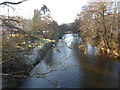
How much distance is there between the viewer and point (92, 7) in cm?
1502

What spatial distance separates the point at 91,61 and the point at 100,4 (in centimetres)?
600

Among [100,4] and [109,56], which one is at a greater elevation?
[100,4]

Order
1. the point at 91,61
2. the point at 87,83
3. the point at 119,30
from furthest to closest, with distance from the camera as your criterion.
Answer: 1. the point at 119,30
2. the point at 91,61
3. the point at 87,83

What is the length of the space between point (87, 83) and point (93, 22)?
26.8 ft

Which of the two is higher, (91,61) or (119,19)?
(119,19)

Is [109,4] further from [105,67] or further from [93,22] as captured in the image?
[105,67]

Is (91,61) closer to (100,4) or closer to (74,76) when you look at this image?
(74,76)

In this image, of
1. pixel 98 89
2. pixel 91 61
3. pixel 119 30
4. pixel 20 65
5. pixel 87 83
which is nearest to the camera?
pixel 98 89

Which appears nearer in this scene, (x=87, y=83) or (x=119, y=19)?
(x=87, y=83)

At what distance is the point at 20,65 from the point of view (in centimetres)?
977

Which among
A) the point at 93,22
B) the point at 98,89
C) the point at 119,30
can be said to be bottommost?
the point at 98,89

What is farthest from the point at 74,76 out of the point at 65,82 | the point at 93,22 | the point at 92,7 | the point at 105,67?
the point at 92,7

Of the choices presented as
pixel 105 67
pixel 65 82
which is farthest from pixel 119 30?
pixel 65 82

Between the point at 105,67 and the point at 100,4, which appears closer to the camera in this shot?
the point at 105,67
